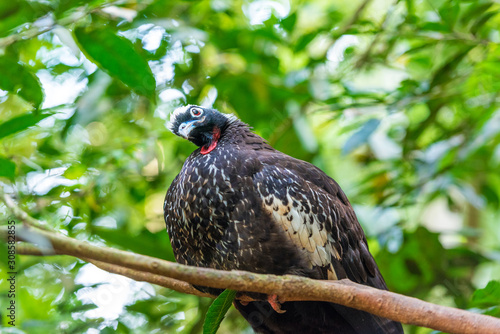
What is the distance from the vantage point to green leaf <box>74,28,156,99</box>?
2.19 metres

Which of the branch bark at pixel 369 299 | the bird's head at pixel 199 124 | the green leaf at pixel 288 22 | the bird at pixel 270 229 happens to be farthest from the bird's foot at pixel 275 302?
the green leaf at pixel 288 22

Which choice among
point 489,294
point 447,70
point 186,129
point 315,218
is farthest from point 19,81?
point 447,70

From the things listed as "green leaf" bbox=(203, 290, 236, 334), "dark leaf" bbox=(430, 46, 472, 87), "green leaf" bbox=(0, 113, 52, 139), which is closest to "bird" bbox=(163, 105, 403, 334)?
"green leaf" bbox=(203, 290, 236, 334)

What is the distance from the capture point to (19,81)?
7.05 ft

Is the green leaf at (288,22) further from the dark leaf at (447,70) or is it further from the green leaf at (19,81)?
the green leaf at (19,81)

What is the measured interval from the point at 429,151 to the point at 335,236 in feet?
4.51

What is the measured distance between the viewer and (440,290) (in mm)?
4484

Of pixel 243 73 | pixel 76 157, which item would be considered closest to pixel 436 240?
pixel 243 73

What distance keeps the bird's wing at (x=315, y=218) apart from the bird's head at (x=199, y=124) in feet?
1.41

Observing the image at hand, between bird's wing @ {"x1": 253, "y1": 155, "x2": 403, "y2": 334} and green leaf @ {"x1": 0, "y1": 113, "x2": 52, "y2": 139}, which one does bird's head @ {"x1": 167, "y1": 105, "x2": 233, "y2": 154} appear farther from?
green leaf @ {"x1": 0, "y1": 113, "x2": 52, "y2": 139}

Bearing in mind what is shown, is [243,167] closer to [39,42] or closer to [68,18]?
[68,18]

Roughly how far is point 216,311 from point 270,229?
16.6 inches

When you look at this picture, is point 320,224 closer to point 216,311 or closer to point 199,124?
point 216,311

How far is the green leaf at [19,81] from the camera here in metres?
2.12
